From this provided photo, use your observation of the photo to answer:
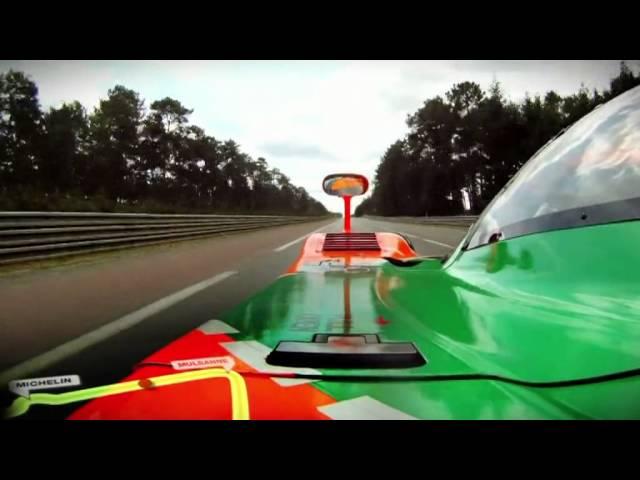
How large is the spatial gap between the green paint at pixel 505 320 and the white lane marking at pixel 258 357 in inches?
1.9

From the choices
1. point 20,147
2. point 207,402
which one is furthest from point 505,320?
point 20,147

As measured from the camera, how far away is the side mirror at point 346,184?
10.6ft

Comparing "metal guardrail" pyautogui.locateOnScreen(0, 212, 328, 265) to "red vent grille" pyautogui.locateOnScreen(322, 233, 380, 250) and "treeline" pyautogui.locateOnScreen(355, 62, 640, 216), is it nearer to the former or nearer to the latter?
"red vent grille" pyautogui.locateOnScreen(322, 233, 380, 250)

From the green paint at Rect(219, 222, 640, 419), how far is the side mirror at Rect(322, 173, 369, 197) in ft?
4.40

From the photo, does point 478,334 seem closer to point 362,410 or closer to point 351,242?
point 362,410

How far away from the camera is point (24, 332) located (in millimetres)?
2836

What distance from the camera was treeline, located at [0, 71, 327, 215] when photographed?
16.4ft

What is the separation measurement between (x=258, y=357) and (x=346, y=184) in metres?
2.35

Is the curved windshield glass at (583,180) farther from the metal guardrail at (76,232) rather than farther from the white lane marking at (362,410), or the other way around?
the metal guardrail at (76,232)

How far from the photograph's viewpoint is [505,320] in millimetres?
1142
